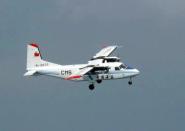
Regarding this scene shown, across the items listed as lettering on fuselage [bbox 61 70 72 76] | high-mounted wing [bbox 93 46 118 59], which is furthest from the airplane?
high-mounted wing [bbox 93 46 118 59]

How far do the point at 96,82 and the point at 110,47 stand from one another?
19.1 m

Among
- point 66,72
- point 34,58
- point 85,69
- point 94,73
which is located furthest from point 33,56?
point 94,73

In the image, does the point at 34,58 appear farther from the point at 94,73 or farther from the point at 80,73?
the point at 94,73

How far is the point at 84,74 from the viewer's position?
442ft

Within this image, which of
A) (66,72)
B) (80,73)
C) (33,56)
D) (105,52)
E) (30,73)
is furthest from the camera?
(105,52)

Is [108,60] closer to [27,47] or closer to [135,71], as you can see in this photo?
[135,71]

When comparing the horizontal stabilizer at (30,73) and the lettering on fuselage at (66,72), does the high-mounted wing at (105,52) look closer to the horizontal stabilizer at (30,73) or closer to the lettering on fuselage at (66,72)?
the lettering on fuselage at (66,72)

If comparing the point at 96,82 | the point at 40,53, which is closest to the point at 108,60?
the point at 96,82

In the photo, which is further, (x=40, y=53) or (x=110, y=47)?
(x=110, y=47)

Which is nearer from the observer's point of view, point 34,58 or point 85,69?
point 85,69

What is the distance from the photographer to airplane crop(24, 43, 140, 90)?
13450 cm

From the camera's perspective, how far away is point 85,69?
135000mm

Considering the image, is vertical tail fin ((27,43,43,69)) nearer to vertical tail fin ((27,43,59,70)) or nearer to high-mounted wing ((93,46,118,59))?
vertical tail fin ((27,43,59,70))

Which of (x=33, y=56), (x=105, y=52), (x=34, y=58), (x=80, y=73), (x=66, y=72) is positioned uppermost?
(x=105, y=52)
